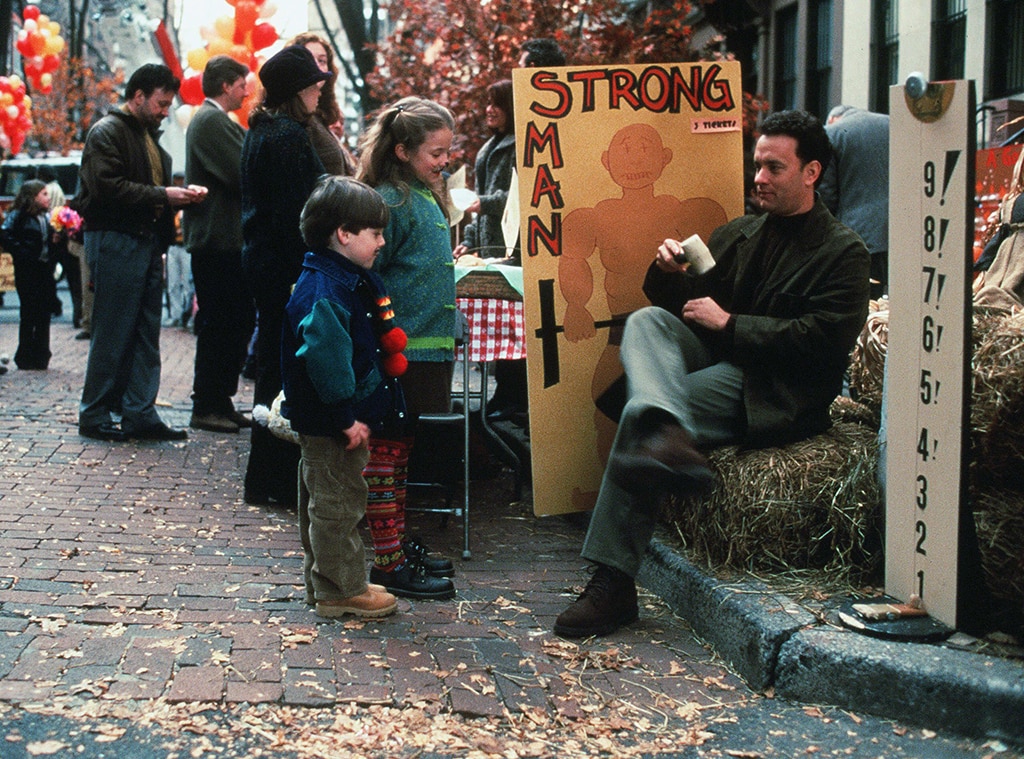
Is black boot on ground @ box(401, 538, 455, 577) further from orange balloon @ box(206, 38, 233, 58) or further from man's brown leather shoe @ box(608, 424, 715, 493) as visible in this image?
orange balloon @ box(206, 38, 233, 58)

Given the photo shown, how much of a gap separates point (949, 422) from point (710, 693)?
3.54 feet

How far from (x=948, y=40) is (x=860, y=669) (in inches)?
375

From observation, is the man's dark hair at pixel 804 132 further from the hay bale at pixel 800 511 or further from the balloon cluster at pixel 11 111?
the balloon cluster at pixel 11 111

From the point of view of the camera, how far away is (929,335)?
145 inches

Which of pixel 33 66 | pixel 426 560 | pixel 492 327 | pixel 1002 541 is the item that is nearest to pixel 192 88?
pixel 492 327

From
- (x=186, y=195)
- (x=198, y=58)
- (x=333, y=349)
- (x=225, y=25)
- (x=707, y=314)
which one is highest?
(x=225, y=25)

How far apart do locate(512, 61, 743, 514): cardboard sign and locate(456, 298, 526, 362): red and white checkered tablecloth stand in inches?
21.8

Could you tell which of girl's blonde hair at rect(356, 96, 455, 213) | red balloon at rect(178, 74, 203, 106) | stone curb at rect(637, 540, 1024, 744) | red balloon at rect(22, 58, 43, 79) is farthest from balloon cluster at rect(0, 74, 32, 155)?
stone curb at rect(637, 540, 1024, 744)

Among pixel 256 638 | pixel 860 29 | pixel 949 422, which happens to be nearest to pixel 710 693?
pixel 949 422

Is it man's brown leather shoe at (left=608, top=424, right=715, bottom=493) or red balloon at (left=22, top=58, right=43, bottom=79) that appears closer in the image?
man's brown leather shoe at (left=608, top=424, right=715, bottom=493)

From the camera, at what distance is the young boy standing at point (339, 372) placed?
13.2ft

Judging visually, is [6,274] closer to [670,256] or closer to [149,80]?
[149,80]

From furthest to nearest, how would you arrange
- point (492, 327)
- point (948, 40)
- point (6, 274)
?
1. point (6, 274)
2. point (948, 40)
3. point (492, 327)

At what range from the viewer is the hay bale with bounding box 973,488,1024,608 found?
12.4 feet
